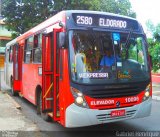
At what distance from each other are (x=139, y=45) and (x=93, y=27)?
51.0 inches

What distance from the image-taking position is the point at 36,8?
26.9 metres

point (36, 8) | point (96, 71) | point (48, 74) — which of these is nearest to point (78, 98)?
point (96, 71)

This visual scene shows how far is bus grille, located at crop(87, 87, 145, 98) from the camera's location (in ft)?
22.6

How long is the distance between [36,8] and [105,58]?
20843 millimetres

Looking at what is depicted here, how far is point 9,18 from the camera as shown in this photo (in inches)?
1094

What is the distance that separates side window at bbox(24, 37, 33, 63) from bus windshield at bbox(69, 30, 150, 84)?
4.09 meters

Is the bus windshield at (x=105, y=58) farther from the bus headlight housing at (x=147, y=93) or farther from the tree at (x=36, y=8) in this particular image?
the tree at (x=36, y=8)

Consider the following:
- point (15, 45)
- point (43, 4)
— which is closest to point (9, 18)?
point (43, 4)

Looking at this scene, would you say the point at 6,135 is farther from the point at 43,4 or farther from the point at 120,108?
the point at 43,4

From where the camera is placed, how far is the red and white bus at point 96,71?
6840mm

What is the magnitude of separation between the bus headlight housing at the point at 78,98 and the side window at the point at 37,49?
2899 millimetres

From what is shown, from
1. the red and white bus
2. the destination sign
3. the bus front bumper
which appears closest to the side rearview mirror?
the red and white bus

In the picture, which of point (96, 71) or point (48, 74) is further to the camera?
point (48, 74)

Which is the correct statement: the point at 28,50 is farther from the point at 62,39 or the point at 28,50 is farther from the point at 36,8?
the point at 36,8
